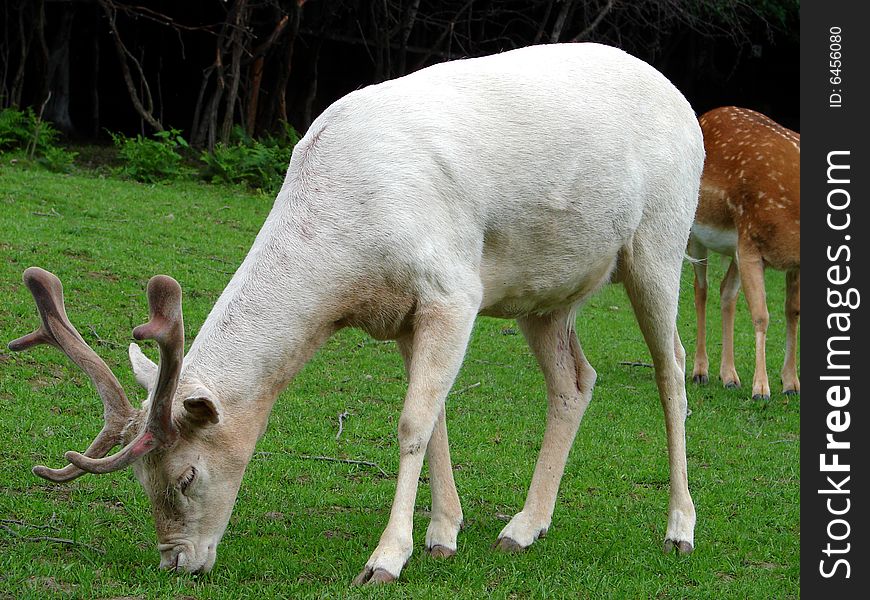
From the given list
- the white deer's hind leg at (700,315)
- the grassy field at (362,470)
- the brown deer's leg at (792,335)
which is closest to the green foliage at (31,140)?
the grassy field at (362,470)

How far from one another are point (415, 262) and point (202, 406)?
971 mm

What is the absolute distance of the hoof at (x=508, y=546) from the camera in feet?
16.7

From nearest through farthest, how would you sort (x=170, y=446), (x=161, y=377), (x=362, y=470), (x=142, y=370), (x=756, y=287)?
A: (x=161, y=377)
(x=170, y=446)
(x=142, y=370)
(x=362, y=470)
(x=756, y=287)

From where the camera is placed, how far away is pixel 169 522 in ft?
14.1

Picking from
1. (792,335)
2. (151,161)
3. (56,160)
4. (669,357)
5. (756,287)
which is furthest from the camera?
(151,161)

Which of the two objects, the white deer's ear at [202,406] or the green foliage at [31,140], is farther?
the green foliage at [31,140]

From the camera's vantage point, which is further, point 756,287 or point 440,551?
point 756,287

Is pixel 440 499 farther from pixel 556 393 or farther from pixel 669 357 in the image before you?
pixel 669 357

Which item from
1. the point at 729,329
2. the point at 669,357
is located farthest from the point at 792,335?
the point at 669,357

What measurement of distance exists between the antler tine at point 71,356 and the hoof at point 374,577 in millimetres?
1048

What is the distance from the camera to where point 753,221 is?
935cm

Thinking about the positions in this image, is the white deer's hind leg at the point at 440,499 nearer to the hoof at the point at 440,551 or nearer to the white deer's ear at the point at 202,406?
the hoof at the point at 440,551

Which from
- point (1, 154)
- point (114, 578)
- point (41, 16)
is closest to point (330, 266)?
point (114, 578)

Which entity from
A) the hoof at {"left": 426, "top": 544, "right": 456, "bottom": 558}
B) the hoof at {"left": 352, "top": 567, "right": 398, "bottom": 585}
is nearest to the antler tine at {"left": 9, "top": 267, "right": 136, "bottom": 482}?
the hoof at {"left": 352, "top": 567, "right": 398, "bottom": 585}
